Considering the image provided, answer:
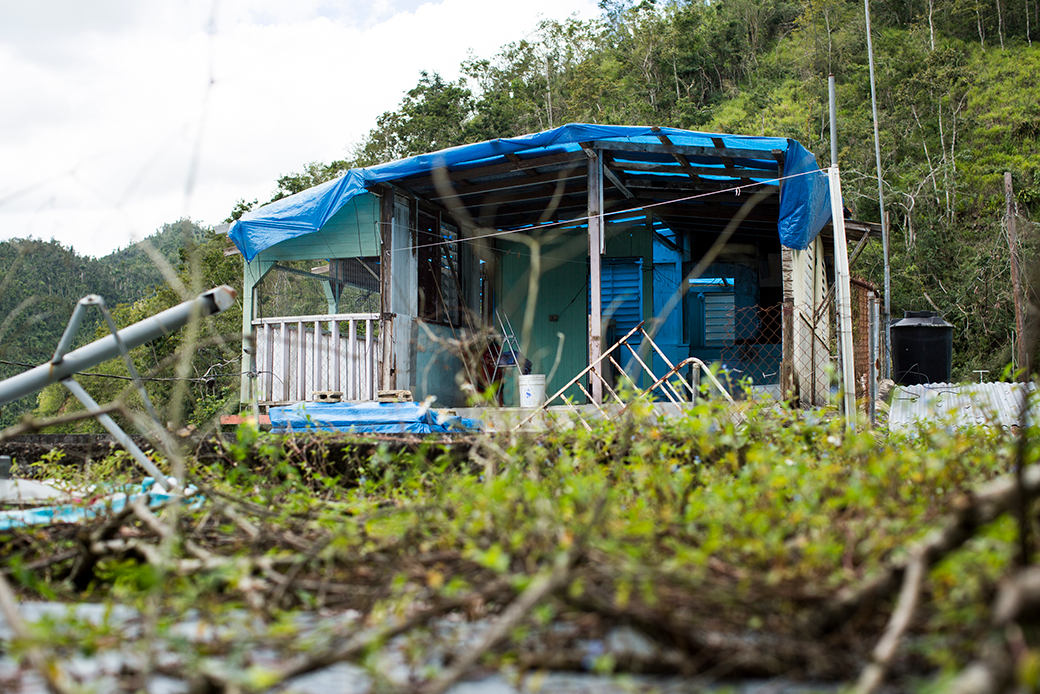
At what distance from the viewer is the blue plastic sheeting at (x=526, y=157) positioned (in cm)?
737

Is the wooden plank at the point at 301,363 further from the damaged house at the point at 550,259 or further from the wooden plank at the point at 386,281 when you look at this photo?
the wooden plank at the point at 386,281

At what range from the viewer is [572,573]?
5.09ft

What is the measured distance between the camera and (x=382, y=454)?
317cm

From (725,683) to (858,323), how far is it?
12.3 meters

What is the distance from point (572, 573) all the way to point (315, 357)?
8453 millimetres

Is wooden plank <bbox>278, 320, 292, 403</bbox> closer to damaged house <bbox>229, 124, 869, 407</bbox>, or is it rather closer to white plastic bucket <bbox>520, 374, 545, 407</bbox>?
damaged house <bbox>229, 124, 869, 407</bbox>

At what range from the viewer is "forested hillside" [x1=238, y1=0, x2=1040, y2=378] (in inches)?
845

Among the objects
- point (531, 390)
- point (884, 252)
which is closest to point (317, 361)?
point (531, 390)

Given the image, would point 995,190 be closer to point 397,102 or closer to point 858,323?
point 858,323

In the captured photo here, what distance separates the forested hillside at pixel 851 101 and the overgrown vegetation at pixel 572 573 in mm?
17981

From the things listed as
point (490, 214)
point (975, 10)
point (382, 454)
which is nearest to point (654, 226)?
point (490, 214)

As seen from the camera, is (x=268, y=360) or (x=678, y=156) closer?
(x=678, y=156)

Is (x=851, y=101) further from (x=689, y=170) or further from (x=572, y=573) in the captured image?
(x=572, y=573)

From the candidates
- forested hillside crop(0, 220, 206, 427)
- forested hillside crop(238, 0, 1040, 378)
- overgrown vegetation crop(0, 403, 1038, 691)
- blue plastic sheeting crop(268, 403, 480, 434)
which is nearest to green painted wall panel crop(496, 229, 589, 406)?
blue plastic sheeting crop(268, 403, 480, 434)
